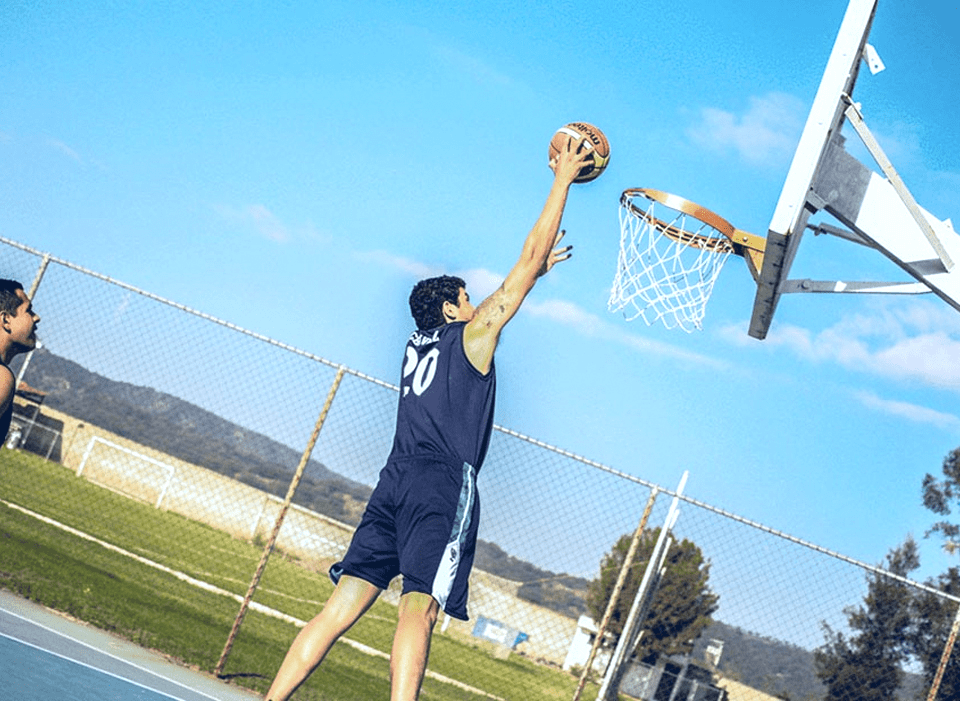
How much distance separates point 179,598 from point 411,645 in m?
6.54

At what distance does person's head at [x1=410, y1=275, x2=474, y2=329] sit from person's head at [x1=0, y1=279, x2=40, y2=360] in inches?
65.9

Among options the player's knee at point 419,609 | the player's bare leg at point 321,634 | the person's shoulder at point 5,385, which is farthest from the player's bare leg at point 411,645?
the person's shoulder at point 5,385

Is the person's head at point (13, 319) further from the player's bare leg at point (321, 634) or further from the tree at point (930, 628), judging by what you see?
the tree at point (930, 628)

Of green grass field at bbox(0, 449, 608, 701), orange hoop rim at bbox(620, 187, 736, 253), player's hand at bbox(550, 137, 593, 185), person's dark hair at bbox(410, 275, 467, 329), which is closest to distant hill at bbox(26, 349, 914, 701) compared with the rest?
green grass field at bbox(0, 449, 608, 701)

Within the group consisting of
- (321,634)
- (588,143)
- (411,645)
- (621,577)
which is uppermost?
(588,143)

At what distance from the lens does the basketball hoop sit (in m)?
7.76

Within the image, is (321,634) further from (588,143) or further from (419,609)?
(588,143)

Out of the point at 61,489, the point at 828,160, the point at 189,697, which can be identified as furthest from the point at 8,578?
the point at 61,489

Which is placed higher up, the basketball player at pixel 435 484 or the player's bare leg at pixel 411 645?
the basketball player at pixel 435 484

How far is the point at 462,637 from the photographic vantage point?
24156mm

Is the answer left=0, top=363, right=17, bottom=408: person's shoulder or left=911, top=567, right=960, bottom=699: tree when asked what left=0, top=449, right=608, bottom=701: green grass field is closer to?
left=0, top=363, right=17, bottom=408: person's shoulder

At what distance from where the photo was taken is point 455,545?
4.41 meters

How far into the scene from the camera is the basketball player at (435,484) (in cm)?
439

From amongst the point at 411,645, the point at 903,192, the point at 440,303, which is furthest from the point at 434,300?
the point at 903,192
